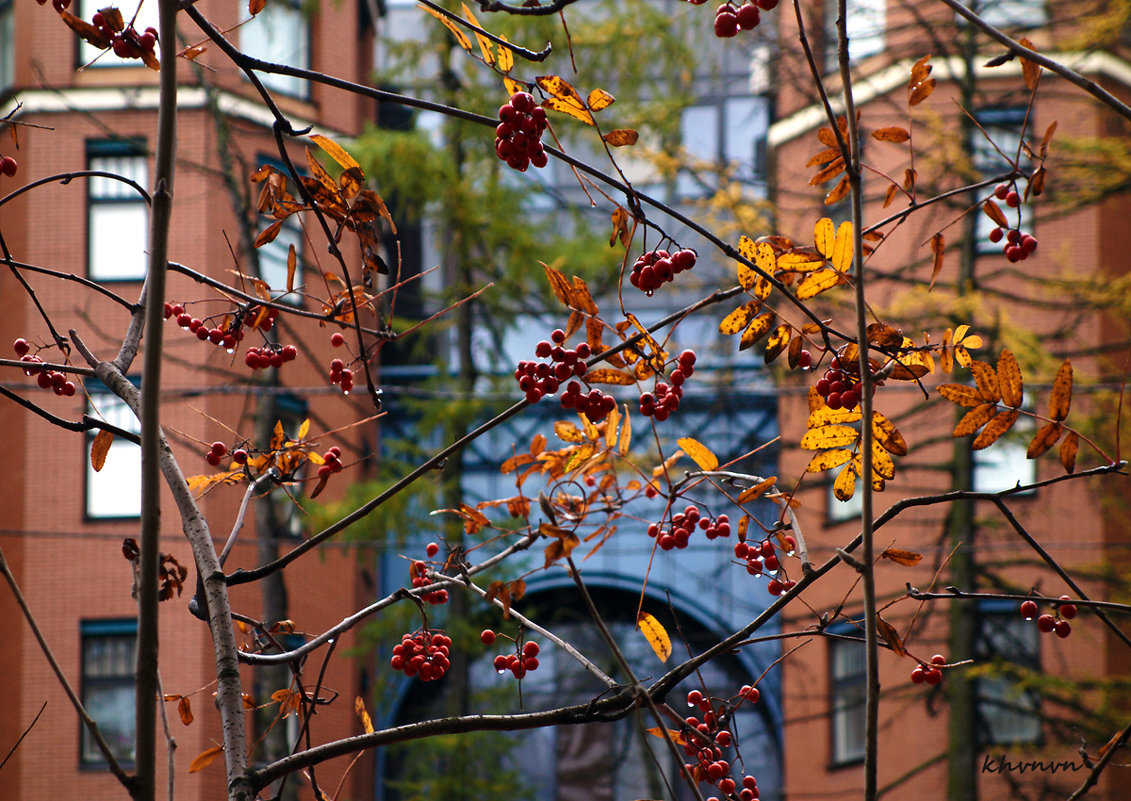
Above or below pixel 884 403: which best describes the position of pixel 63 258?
above

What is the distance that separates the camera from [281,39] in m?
10.4

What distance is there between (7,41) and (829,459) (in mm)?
11222

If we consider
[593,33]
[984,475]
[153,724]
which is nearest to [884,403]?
[984,475]

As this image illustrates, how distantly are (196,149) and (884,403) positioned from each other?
672 cm

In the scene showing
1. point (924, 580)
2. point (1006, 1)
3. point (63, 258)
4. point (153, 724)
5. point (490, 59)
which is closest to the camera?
point (153, 724)

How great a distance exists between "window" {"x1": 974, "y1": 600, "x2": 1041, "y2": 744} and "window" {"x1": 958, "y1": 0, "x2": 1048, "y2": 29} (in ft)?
14.8

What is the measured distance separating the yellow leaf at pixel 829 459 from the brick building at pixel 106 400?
7.54 m

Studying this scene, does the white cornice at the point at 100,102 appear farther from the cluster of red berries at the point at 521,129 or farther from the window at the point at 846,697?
the cluster of red berries at the point at 521,129

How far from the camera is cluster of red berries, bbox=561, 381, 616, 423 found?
1312mm

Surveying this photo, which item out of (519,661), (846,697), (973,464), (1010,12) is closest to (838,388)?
(519,661)

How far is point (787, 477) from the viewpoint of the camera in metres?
10.1

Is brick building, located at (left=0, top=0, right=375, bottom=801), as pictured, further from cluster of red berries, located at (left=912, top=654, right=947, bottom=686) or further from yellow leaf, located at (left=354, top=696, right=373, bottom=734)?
cluster of red berries, located at (left=912, top=654, right=947, bottom=686)

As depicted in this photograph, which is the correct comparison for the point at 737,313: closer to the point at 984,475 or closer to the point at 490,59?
the point at 490,59

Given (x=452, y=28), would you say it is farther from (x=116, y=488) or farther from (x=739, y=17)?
(x=116, y=488)
